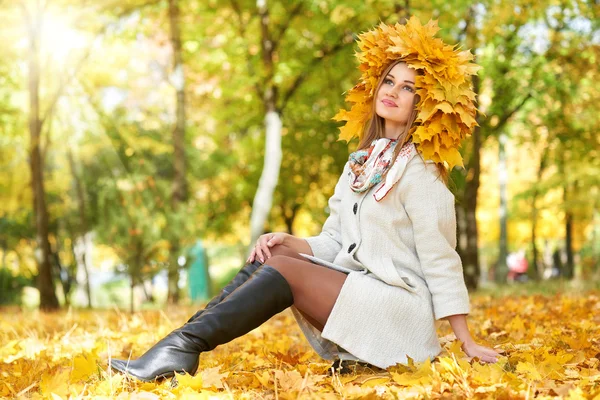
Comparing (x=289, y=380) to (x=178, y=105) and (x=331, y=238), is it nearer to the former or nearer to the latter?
(x=331, y=238)

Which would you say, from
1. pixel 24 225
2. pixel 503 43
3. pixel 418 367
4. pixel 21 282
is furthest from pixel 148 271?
pixel 21 282

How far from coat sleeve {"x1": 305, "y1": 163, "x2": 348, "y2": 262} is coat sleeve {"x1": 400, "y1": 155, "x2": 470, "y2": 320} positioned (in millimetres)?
459

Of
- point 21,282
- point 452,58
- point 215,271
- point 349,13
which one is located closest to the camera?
point 452,58

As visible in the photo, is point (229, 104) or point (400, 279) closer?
point (400, 279)

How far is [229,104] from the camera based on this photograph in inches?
512

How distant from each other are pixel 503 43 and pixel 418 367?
9241 mm

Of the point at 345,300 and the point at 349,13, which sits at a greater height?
the point at 349,13

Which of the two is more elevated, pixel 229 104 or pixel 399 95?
pixel 229 104

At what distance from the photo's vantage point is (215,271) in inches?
1334

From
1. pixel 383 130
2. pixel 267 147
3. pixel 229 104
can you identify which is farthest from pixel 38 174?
pixel 383 130

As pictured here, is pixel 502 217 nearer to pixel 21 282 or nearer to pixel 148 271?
pixel 148 271

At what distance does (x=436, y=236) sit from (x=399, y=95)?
2.02 ft

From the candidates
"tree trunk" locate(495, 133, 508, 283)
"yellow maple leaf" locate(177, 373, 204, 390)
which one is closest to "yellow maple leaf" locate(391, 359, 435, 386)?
"yellow maple leaf" locate(177, 373, 204, 390)

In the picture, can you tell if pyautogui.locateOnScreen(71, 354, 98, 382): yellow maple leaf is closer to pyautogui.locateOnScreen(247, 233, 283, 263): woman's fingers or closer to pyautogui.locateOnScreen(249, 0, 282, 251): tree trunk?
pyautogui.locateOnScreen(247, 233, 283, 263): woman's fingers
